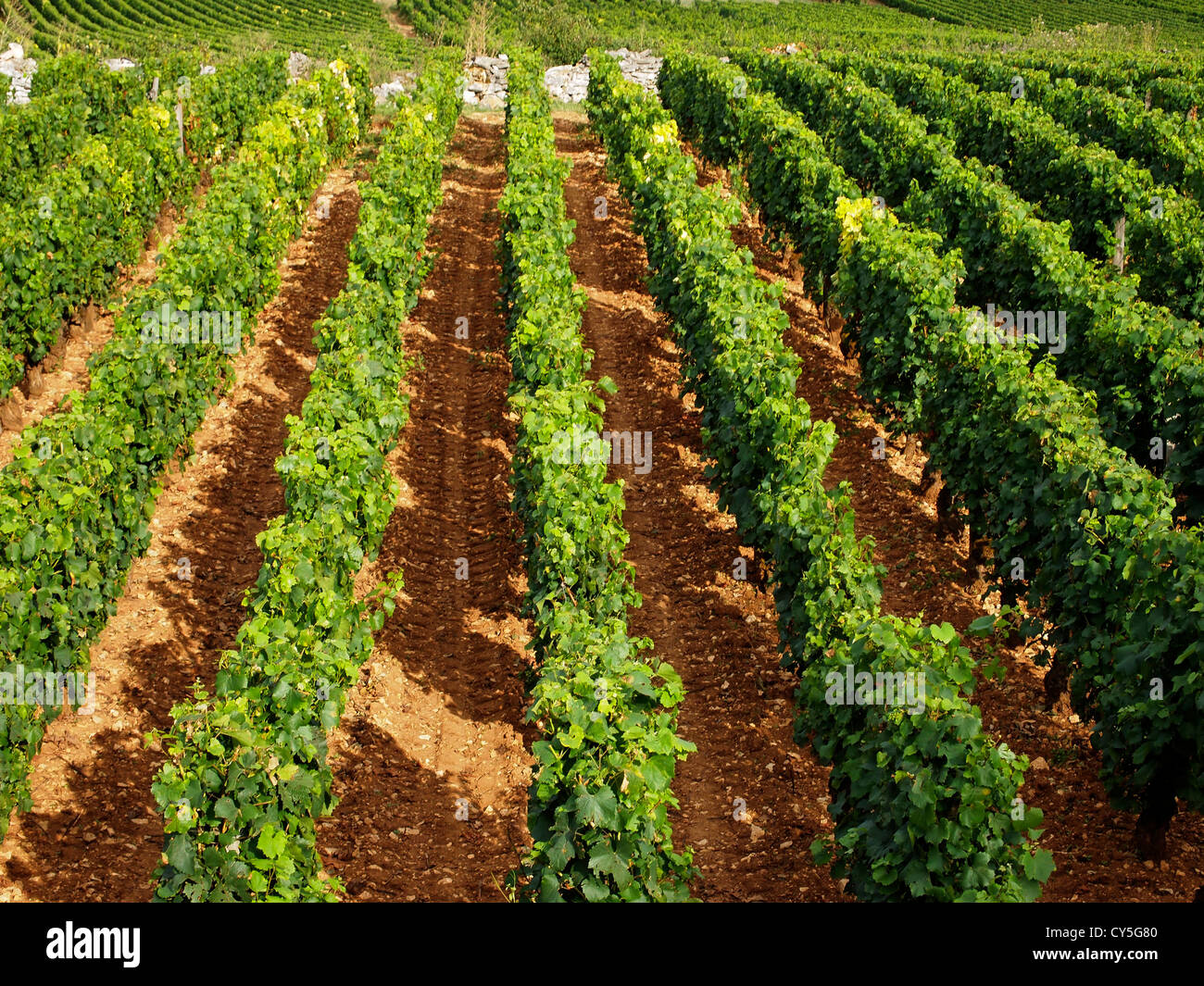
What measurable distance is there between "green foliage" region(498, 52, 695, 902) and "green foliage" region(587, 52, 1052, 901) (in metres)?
1.24

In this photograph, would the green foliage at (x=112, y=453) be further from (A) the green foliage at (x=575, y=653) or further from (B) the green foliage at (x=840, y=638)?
(B) the green foliage at (x=840, y=638)

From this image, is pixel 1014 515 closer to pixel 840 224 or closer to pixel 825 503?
pixel 825 503

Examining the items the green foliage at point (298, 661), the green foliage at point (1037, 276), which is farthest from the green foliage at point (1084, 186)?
the green foliage at point (298, 661)

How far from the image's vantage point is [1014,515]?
10922 mm

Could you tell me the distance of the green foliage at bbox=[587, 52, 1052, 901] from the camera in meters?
6.86

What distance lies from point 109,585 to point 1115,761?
8.99 metres

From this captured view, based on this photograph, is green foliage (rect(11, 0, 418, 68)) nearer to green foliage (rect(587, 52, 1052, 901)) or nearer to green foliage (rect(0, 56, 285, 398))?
green foliage (rect(0, 56, 285, 398))

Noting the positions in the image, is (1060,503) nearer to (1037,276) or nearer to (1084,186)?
(1037,276)

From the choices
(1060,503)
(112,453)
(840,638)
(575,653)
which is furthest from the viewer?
(112,453)

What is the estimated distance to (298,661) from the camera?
8.17 metres

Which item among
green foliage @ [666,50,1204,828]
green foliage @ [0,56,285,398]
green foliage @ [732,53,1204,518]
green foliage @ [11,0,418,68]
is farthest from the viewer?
green foliage @ [11,0,418,68]

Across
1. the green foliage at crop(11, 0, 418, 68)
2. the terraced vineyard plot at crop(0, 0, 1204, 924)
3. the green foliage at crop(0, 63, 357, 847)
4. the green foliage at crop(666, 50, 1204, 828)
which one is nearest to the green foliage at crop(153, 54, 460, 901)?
the terraced vineyard plot at crop(0, 0, 1204, 924)

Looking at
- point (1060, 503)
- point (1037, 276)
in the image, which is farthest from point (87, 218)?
point (1060, 503)

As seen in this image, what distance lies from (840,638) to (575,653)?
2.09 meters
